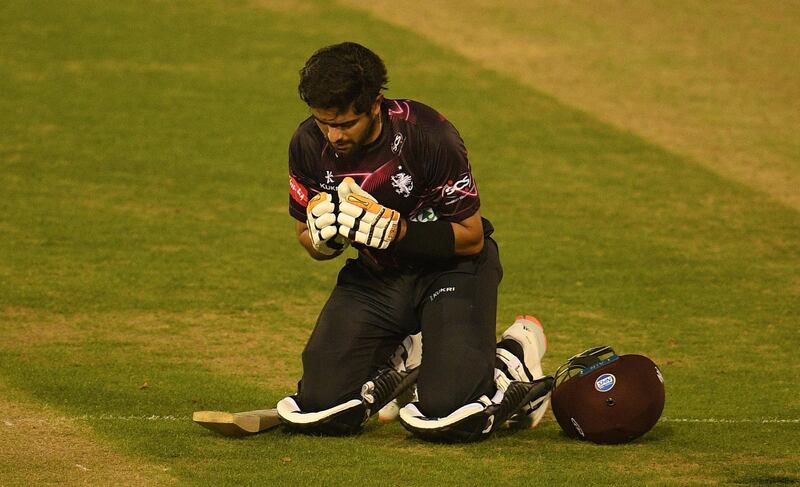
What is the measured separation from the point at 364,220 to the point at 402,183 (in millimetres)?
500

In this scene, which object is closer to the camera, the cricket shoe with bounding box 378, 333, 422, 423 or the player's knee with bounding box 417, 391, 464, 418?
the player's knee with bounding box 417, 391, 464, 418

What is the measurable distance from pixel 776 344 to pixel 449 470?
145 inches

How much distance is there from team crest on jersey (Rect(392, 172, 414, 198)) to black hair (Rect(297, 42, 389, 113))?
16.4 inches

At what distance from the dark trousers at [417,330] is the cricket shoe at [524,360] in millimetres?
262

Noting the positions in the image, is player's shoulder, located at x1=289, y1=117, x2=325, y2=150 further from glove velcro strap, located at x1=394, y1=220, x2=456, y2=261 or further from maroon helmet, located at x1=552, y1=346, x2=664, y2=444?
maroon helmet, located at x1=552, y1=346, x2=664, y2=444

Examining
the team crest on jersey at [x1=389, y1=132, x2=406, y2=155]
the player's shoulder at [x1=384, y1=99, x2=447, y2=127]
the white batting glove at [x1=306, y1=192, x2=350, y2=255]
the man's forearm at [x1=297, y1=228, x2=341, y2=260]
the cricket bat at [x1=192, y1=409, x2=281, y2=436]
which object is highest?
the player's shoulder at [x1=384, y1=99, x2=447, y2=127]

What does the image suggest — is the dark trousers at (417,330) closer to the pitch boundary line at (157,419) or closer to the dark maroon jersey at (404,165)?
the dark maroon jersey at (404,165)

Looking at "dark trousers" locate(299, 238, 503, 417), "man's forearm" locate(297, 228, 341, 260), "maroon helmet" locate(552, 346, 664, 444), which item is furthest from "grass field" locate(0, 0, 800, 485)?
"man's forearm" locate(297, 228, 341, 260)

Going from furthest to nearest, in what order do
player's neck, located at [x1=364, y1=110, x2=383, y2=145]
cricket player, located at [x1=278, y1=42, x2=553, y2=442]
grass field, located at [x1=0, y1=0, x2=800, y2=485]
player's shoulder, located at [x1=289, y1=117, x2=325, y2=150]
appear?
1. player's shoulder, located at [x1=289, y1=117, x2=325, y2=150]
2. player's neck, located at [x1=364, y1=110, x2=383, y2=145]
3. cricket player, located at [x1=278, y1=42, x2=553, y2=442]
4. grass field, located at [x1=0, y1=0, x2=800, y2=485]

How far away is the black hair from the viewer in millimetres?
6043

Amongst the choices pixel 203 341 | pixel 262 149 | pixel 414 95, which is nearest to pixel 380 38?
pixel 414 95

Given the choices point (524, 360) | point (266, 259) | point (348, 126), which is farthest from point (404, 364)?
point (266, 259)

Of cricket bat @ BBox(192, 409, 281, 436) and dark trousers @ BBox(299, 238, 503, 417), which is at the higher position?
dark trousers @ BBox(299, 238, 503, 417)

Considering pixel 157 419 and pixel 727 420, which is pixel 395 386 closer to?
pixel 157 419
